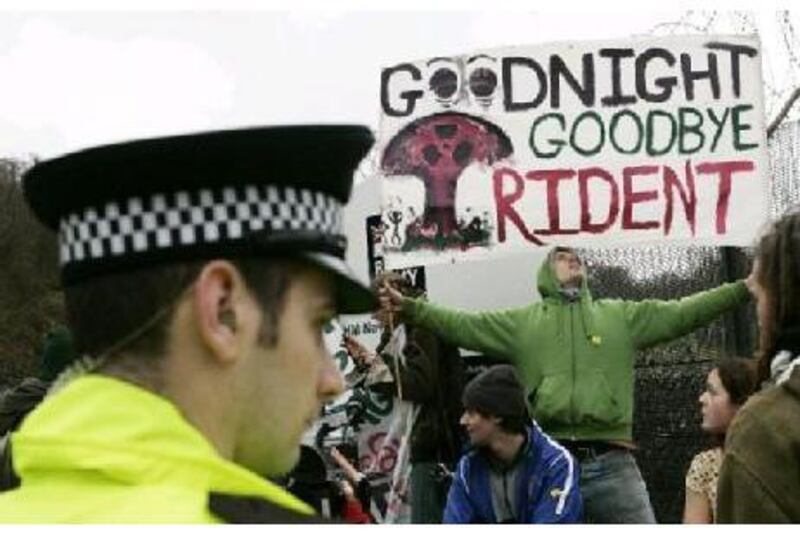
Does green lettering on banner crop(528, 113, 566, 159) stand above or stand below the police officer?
above

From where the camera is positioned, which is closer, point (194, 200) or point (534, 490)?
point (194, 200)

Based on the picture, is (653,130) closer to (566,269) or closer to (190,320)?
(566,269)

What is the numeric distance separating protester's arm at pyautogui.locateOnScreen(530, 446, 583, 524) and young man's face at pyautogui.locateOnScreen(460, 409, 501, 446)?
0.78 ft

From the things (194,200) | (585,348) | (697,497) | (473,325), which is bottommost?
(697,497)

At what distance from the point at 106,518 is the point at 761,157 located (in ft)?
18.4

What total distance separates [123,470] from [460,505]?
407cm

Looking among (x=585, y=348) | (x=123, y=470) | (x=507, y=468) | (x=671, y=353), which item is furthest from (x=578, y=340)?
(x=123, y=470)

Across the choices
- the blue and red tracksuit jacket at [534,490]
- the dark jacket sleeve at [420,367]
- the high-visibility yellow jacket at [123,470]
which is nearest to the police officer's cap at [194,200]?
the high-visibility yellow jacket at [123,470]

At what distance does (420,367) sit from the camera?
6461 millimetres

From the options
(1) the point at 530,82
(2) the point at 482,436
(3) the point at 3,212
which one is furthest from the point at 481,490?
(3) the point at 3,212

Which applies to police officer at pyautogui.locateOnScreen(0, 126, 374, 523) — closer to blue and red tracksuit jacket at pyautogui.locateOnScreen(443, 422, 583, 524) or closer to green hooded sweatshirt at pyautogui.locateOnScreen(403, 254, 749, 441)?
blue and red tracksuit jacket at pyautogui.locateOnScreen(443, 422, 583, 524)

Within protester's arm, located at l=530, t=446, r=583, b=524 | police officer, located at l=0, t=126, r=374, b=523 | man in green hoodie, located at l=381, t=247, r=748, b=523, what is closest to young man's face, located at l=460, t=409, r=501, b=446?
protester's arm, located at l=530, t=446, r=583, b=524

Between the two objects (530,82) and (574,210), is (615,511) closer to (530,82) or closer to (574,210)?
(574,210)

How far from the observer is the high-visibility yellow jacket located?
1247 millimetres
